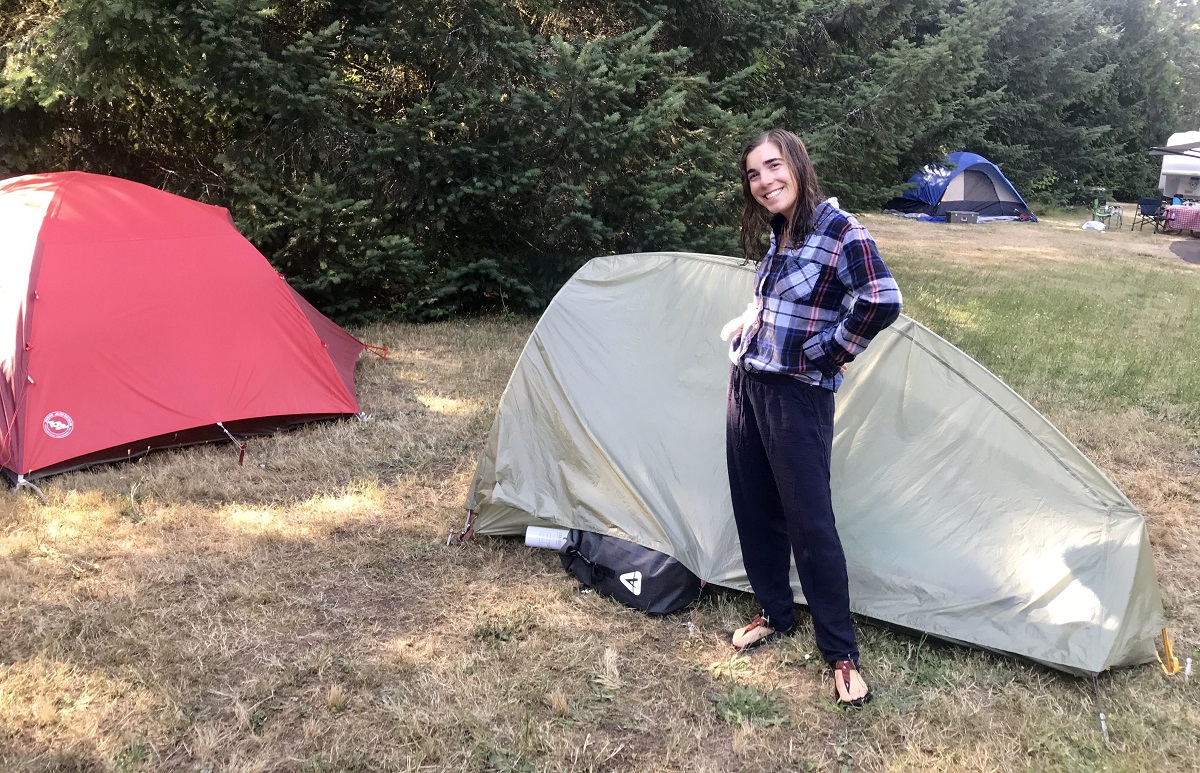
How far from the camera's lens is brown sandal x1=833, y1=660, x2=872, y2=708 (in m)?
2.61

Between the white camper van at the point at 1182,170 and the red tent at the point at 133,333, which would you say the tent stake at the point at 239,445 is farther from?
the white camper van at the point at 1182,170

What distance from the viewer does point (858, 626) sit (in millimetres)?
3012

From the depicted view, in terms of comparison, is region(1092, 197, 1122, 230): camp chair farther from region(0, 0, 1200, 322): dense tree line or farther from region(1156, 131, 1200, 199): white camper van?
region(0, 0, 1200, 322): dense tree line

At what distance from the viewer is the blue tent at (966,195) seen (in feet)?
61.0

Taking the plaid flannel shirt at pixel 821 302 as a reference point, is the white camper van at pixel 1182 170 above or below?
above

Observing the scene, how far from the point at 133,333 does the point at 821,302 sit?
3.71 m

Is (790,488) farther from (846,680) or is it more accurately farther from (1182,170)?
(1182,170)

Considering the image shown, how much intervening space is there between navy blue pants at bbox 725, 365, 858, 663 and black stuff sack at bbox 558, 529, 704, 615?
0.39 meters

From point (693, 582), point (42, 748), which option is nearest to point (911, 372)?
point (693, 582)

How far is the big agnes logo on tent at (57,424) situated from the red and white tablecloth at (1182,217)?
19.6 metres

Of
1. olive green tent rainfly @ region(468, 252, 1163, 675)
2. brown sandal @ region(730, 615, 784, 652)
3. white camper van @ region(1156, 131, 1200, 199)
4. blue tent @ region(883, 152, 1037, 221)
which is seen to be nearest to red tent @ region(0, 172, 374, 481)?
olive green tent rainfly @ region(468, 252, 1163, 675)

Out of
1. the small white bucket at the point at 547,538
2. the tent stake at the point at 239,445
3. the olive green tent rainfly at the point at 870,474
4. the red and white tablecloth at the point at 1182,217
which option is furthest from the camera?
the red and white tablecloth at the point at 1182,217

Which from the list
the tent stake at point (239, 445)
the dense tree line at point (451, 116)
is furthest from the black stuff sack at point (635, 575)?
the dense tree line at point (451, 116)

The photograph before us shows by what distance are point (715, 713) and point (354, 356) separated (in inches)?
159
